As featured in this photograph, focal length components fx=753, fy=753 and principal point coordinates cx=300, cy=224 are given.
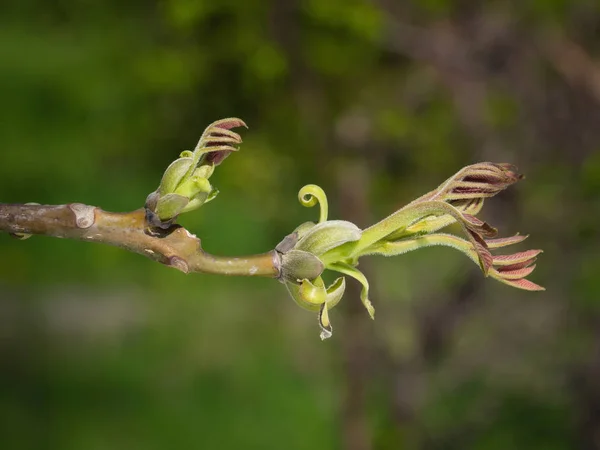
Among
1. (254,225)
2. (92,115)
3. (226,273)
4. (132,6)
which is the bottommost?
(254,225)

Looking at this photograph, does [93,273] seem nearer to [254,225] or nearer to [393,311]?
[254,225]

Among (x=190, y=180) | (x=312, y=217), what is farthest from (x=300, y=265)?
(x=312, y=217)

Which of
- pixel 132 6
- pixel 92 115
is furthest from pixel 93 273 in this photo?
pixel 132 6

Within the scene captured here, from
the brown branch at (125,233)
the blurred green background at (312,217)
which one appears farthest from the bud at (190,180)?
the blurred green background at (312,217)

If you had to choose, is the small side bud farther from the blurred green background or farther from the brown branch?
the blurred green background

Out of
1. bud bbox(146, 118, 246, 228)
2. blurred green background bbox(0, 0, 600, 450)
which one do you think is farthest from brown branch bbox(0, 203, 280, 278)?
blurred green background bbox(0, 0, 600, 450)
